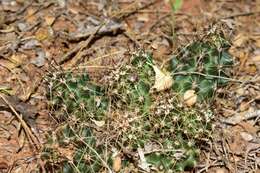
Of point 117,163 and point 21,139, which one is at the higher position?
point 21,139

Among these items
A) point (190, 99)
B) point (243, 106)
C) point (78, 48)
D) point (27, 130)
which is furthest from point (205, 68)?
point (27, 130)

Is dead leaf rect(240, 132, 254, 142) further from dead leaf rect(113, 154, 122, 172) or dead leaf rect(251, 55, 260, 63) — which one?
dead leaf rect(113, 154, 122, 172)

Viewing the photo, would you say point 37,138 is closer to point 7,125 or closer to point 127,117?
point 7,125

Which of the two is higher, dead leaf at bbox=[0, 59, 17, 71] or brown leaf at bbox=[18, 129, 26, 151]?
dead leaf at bbox=[0, 59, 17, 71]

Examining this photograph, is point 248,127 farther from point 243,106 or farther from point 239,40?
point 239,40

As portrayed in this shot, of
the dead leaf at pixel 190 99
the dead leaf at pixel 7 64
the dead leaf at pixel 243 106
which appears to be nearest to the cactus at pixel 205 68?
the dead leaf at pixel 190 99

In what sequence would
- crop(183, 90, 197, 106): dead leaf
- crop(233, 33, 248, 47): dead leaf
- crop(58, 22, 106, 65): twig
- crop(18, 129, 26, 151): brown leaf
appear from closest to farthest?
1. crop(18, 129, 26, 151): brown leaf
2. crop(183, 90, 197, 106): dead leaf
3. crop(58, 22, 106, 65): twig
4. crop(233, 33, 248, 47): dead leaf

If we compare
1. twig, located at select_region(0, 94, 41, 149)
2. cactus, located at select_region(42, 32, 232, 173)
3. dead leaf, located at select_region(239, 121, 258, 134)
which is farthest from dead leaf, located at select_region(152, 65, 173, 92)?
twig, located at select_region(0, 94, 41, 149)

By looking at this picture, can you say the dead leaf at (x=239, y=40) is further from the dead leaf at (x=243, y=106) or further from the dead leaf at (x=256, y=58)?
the dead leaf at (x=243, y=106)
